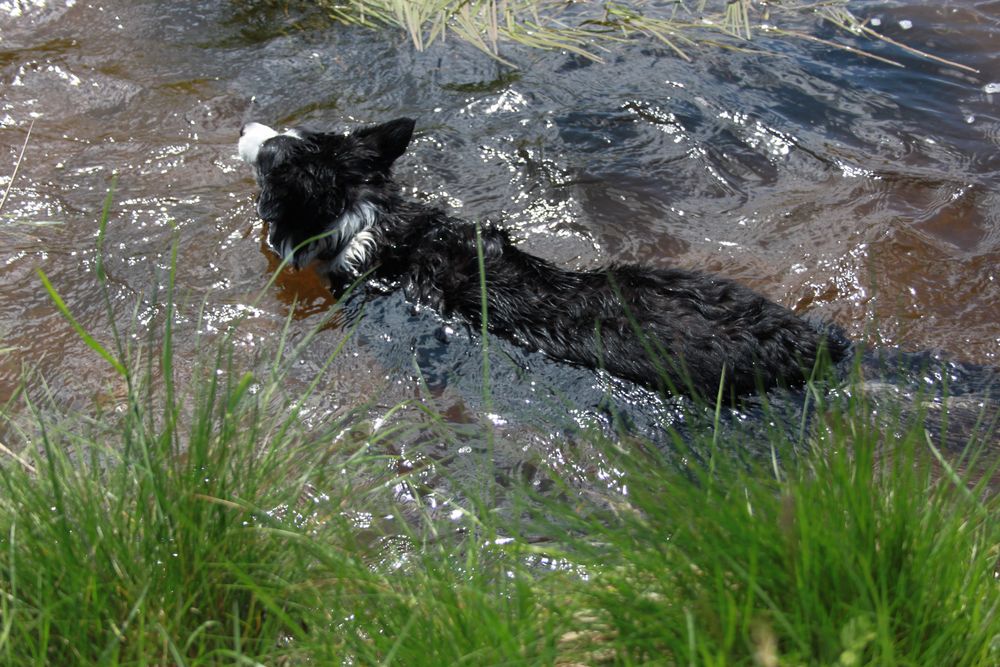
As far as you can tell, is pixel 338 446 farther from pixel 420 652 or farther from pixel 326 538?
pixel 420 652

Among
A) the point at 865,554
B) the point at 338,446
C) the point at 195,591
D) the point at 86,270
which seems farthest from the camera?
the point at 86,270

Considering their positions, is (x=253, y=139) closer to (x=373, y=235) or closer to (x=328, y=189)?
(x=328, y=189)

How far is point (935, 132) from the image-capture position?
4.51 meters

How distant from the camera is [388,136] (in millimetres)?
3711

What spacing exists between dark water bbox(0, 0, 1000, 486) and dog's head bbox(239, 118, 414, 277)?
22cm

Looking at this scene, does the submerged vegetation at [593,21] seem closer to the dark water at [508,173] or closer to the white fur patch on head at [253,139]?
the dark water at [508,173]

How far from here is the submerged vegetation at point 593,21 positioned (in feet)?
16.8

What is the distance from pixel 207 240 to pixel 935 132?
3.54 meters

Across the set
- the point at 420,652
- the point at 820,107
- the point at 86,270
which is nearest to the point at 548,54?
the point at 820,107

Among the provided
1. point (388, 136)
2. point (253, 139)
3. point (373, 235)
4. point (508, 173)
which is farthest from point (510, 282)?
point (253, 139)

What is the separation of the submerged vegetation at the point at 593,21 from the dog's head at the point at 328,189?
1.46 metres

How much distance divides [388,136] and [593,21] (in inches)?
88.7

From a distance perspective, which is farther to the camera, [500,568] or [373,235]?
[373,235]

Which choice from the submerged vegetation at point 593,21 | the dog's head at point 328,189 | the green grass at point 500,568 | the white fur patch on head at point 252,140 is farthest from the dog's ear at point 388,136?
the green grass at point 500,568
